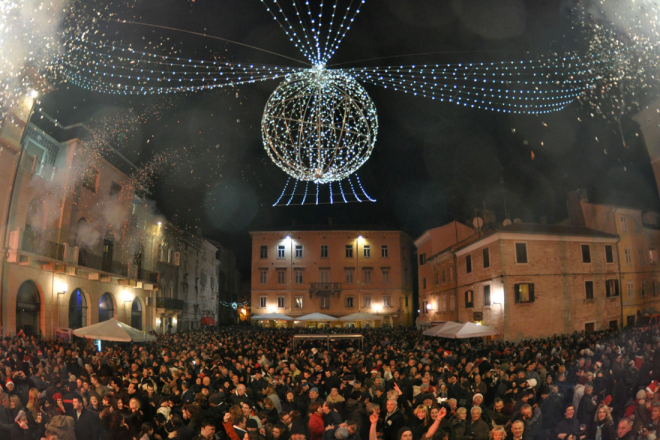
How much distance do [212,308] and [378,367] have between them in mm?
47987

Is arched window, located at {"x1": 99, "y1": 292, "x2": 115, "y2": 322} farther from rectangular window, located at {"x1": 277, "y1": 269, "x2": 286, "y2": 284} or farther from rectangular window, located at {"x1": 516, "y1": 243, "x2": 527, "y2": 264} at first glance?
rectangular window, located at {"x1": 277, "y1": 269, "x2": 286, "y2": 284}

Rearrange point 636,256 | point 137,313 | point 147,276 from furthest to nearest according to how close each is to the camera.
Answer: point 147,276, point 137,313, point 636,256

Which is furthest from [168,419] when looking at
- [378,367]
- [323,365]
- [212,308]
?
[212,308]

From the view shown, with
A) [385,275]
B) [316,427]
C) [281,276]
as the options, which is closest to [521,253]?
[316,427]

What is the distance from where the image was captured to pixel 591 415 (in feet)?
24.7

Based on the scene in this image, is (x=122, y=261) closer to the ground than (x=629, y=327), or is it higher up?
higher up

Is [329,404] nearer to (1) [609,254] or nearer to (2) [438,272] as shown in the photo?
(1) [609,254]

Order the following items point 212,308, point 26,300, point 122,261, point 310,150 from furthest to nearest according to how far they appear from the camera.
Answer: point 212,308
point 122,261
point 26,300
point 310,150

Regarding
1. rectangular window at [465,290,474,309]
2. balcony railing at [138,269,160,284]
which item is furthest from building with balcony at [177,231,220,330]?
rectangular window at [465,290,474,309]

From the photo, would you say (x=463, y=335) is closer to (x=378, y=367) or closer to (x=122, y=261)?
(x=378, y=367)

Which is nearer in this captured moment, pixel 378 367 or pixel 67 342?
pixel 378 367

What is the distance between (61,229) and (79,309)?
4032mm

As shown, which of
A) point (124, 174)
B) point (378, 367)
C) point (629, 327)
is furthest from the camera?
point (124, 174)

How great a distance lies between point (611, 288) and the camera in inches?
1021
